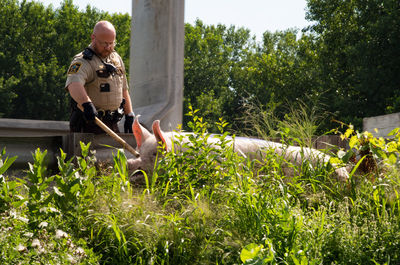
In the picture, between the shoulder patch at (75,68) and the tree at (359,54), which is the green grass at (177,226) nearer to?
the shoulder patch at (75,68)

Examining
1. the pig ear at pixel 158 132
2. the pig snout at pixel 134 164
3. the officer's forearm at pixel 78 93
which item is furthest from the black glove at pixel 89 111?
the pig ear at pixel 158 132

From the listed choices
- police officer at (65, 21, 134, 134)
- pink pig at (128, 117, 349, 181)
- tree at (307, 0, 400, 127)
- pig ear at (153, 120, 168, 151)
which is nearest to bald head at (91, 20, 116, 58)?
police officer at (65, 21, 134, 134)

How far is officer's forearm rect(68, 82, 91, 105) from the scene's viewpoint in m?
4.82

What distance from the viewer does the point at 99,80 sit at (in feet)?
16.8

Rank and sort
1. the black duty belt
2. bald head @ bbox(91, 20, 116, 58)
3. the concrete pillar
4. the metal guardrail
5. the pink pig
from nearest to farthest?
the pink pig → the metal guardrail → bald head @ bbox(91, 20, 116, 58) → the black duty belt → the concrete pillar

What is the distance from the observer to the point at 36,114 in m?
31.8

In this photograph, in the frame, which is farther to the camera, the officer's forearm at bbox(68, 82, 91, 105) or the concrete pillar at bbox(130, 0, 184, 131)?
the concrete pillar at bbox(130, 0, 184, 131)

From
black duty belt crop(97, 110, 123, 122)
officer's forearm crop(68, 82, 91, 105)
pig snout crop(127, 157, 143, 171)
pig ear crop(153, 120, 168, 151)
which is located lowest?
pig snout crop(127, 157, 143, 171)

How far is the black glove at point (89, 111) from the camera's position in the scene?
4.77 meters

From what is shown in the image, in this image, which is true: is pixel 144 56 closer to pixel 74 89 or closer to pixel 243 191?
pixel 74 89

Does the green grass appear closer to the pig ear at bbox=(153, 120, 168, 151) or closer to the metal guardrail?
the pig ear at bbox=(153, 120, 168, 151)

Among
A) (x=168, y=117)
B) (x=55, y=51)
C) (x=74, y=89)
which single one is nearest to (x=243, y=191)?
(x=74, y=89)

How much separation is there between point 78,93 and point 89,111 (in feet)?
0.72

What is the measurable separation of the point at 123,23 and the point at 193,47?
8515 millimetres
